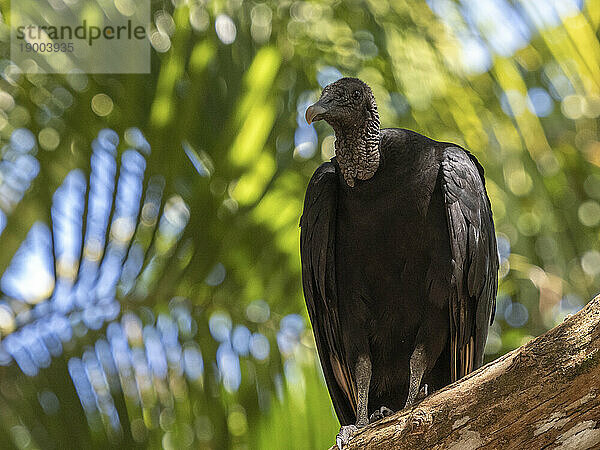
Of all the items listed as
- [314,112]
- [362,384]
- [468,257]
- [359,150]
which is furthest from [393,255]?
[314,112]

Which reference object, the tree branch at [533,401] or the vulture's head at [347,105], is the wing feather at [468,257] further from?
the tree branch at [533,401]

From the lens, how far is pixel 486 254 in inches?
124

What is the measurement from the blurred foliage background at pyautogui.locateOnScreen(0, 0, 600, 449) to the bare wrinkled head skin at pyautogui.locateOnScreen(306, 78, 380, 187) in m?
0.58

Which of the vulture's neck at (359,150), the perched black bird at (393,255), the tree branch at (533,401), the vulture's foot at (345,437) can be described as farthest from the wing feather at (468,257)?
the tree branch at (533,401)

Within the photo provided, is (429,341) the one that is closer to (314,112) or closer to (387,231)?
(387,231)

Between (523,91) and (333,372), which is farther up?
(523,91)

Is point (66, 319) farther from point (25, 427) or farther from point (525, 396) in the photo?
point (525, 396)

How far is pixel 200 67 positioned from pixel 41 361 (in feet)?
5.13

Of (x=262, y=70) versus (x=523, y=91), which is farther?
(x=262, y=70)

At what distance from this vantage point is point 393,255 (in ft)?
10.4

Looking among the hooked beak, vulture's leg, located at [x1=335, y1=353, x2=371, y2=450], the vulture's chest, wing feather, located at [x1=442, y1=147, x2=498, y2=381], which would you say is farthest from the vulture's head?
vulture's leg, located at [x1=335, y1=353, x2=371, y2=450]

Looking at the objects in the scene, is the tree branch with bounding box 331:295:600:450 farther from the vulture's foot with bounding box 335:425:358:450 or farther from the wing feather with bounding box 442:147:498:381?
the wing feather with bounding box 442:147:498:381

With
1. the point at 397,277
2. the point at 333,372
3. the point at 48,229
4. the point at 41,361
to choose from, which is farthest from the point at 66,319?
the point at 397,277

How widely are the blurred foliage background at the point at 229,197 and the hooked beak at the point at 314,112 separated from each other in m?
0.71
